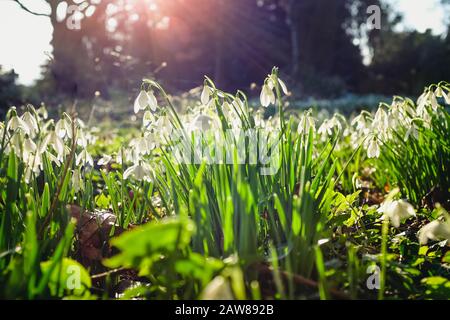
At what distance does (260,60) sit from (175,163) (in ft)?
76.6

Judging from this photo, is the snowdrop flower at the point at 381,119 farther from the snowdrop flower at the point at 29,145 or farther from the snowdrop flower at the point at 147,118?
the snowdrop flower at the point at 29,145

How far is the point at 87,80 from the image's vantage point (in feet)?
55.0

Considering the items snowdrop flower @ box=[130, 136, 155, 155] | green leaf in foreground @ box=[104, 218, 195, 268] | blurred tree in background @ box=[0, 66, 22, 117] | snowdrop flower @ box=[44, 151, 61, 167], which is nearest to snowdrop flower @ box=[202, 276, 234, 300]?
green leaf in foreground @ box=[104, 218, 195, 268]

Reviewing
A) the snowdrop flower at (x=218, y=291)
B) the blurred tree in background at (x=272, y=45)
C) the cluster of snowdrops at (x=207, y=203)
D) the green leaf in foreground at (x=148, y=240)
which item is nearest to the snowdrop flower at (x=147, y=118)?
the cluster of snowdrops at (x=207, y=203)

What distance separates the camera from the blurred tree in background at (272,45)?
20578 millimetres

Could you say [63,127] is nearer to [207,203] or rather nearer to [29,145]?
[29,145]

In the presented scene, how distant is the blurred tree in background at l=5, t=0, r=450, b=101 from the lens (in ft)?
67.5

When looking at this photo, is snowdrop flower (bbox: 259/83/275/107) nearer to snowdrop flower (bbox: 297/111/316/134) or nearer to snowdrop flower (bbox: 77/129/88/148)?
snowdrop flower (bbox: 297/111/316/134)

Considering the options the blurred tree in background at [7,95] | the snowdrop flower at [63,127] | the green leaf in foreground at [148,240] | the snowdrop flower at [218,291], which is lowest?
the snowdrop flower at [218,291]

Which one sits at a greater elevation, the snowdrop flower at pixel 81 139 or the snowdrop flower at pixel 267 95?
the snowdrop flower at pixel 267 95

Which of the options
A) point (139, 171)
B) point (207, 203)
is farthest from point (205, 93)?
point (207, 203)

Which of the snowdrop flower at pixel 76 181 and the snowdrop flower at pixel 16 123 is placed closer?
the snowdrop flower at pixel 16 123

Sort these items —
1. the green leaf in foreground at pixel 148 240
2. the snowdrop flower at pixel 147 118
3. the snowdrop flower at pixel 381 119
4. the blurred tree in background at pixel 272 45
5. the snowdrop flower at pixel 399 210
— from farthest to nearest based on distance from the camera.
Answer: the blurred tree in background at pixel 272 45 → the snowdrop flower at pixel 381 119 → the snowdrop flower at pixel 147 118 → the snowdrop flower at pixel 399 210 → the green leaf in foreground at pixel 148 240

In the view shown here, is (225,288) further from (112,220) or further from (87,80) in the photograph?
(87,80)
